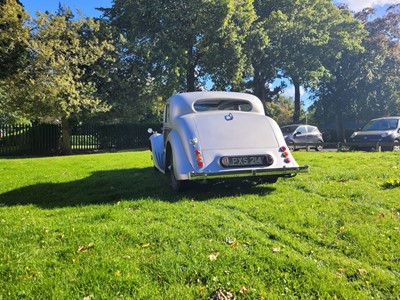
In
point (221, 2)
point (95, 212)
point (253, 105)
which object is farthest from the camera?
point (221, 2)

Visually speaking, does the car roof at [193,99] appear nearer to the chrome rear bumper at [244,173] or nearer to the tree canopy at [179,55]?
the chrome rear bumper at [244,173]

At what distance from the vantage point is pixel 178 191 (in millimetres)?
6348

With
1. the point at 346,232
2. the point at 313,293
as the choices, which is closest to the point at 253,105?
the point at 346,232

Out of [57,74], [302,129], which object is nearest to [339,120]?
[302,129]

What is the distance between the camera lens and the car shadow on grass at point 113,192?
611 centimetres

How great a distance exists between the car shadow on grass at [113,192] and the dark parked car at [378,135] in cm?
1134

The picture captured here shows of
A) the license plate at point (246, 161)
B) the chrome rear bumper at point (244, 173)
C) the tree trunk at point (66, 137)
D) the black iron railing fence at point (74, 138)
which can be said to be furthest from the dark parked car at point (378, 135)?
the tree trunk at point (66, 137)

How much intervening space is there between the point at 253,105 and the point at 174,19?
1825 cm

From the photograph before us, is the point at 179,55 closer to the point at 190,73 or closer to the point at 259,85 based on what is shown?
the point at 190,73

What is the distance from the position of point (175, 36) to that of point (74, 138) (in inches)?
414

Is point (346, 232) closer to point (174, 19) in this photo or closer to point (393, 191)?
point (393, 191)

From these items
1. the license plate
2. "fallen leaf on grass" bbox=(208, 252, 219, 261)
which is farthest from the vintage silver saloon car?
"fallen leaf on grass" bbox=(208, 252, 219, 261)

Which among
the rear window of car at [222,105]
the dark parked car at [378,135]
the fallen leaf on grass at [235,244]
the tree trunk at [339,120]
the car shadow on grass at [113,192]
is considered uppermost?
the tree trunk at [339,120]

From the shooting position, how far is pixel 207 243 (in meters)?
3.75
